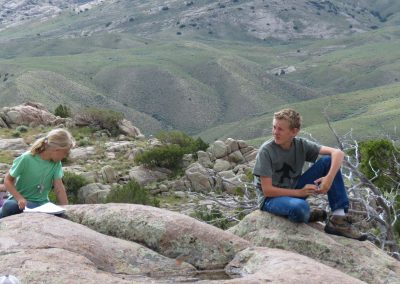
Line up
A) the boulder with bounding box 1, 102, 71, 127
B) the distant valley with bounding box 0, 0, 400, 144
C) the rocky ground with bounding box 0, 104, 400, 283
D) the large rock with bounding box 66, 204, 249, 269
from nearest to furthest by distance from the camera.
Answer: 1. the rocky ground with bounding box 0, 104, 400, 283
2. the large rock with bounding box 66, 204, 249, 269
3. the boulder with bounding box 1, 102, 71, 127
4. the distant valley with bounding box 0, 0, 400, 144

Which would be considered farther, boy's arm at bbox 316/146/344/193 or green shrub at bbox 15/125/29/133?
green shrub at bbox 15/125/29/133

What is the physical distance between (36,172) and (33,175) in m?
0.05

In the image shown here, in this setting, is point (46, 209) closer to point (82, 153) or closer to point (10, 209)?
point (10, 209)

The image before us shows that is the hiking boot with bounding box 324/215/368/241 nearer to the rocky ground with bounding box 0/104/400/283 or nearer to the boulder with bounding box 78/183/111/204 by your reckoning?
the rocky ground with bounding box 0/104/400/283

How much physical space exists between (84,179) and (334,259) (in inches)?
634

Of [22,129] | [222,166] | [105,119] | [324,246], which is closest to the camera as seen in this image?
[324,246]

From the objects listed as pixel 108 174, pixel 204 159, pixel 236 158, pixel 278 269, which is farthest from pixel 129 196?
pixel 278 269

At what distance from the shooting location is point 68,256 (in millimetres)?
5730

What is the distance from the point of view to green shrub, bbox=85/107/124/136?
30.4 m

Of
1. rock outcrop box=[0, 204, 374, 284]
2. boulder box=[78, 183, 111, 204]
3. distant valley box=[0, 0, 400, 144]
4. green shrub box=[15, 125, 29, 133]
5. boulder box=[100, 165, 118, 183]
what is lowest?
distant valley box=[0, 0, 400, 144]

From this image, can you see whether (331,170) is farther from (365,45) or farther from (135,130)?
(365,45)

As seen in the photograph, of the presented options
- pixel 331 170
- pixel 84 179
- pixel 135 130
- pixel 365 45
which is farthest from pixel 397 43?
pixel 331 170

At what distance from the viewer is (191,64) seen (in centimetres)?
12112

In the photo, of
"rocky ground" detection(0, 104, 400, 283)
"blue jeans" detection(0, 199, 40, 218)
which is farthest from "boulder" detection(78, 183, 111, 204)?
"rocky ground" detection(0, 104, 400, 283)
